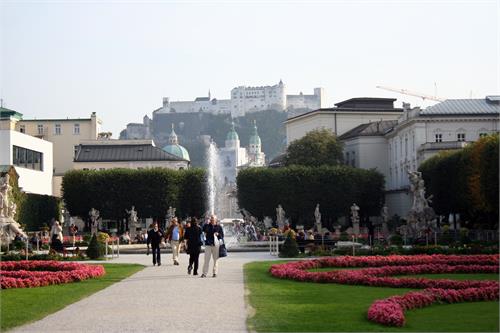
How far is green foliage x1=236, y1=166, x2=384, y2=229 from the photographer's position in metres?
85.8

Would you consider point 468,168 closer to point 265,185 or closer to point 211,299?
point 265,185

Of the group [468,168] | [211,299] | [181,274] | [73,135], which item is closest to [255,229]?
[468,168]

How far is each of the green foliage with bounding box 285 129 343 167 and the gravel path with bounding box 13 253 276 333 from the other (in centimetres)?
7353

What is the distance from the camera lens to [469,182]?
210 feet

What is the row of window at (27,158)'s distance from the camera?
270 feet

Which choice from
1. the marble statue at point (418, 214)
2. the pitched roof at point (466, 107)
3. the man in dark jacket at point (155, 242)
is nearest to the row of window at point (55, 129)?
the pitched roof at point (466, 107)

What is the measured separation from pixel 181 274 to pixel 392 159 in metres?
76.4

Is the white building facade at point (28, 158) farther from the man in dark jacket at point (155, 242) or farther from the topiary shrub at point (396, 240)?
the man in dark jacket at point (155, 242)

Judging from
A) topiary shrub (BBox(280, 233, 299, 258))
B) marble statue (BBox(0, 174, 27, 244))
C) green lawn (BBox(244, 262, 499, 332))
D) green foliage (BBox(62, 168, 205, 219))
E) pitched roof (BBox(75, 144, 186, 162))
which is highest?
pitched roof (BBox(75, 144, 186, 162))

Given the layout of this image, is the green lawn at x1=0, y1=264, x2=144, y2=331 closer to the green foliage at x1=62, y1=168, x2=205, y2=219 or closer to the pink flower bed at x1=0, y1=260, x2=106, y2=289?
the pink flower bed at x1=0, y1=260, x2=106, y2=289

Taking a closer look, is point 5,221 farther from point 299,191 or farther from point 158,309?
point 299,191

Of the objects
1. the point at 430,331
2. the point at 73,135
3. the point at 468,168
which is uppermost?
the point at 73,135

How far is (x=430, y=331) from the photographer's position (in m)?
15.7

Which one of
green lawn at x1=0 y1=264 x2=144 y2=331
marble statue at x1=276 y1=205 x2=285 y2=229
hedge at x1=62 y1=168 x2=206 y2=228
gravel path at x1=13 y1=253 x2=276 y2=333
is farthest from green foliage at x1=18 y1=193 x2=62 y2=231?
gravel path at x1=13 y1=253 x2=276 y2=333
